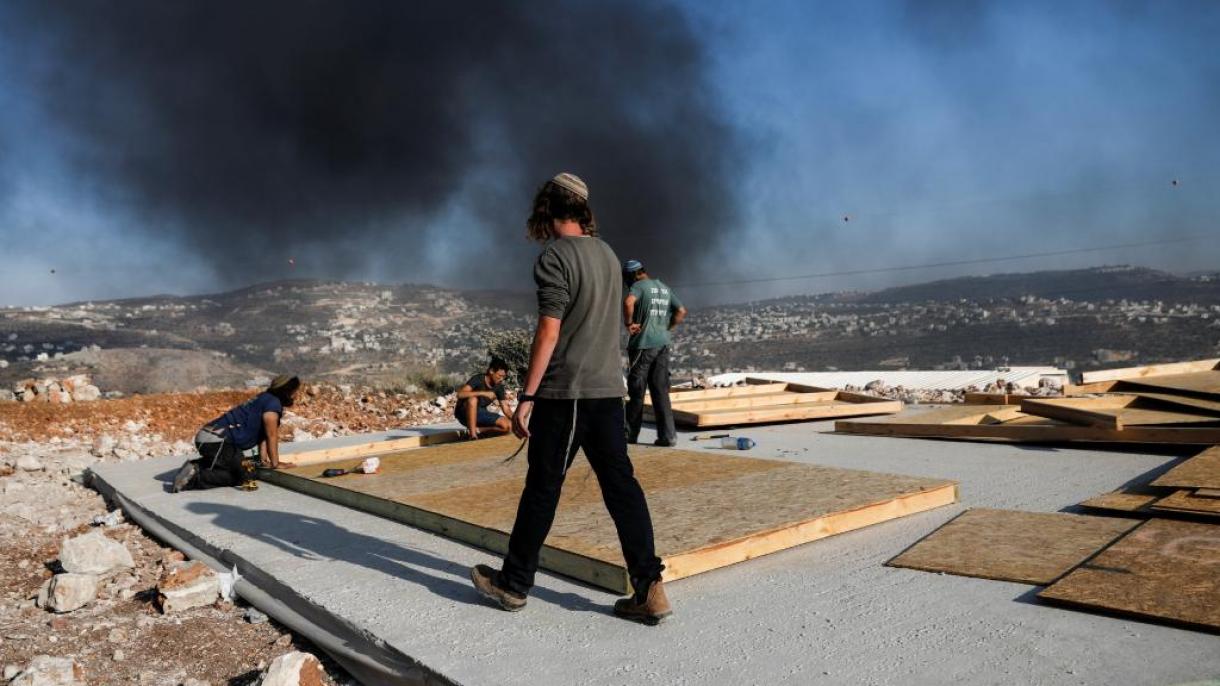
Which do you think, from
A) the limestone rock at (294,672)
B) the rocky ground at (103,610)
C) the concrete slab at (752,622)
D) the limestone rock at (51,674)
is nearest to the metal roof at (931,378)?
the concrete slab at (752,622)

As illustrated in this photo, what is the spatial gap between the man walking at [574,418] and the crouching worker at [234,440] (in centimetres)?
413

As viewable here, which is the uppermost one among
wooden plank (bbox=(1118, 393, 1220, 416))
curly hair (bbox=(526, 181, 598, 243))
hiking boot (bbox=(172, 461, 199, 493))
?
curly hair (bbox=(526, 181, 598, 243))

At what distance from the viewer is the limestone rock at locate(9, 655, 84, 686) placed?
2.98m

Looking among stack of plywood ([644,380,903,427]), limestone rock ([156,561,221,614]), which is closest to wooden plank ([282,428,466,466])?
stack of plywood ([644,380,903,427])

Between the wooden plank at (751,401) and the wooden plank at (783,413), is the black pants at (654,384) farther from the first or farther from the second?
the wooden plank at (751,401)

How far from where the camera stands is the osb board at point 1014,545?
3.46 meters

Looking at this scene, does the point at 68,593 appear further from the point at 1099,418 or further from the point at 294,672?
the point at 1099,418

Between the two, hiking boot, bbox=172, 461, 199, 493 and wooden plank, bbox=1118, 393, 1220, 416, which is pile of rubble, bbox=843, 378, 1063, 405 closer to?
wooden plank, bbox=1118, 393, 1220, 416

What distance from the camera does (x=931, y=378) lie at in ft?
46.5

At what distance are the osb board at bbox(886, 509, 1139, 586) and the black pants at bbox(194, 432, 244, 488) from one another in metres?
5.23

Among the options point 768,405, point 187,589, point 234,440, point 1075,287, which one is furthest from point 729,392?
point 1075,287

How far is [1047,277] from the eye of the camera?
44000 mm

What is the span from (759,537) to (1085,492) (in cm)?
252

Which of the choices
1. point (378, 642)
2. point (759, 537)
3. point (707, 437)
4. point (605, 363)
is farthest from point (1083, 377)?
point (378, 642)
